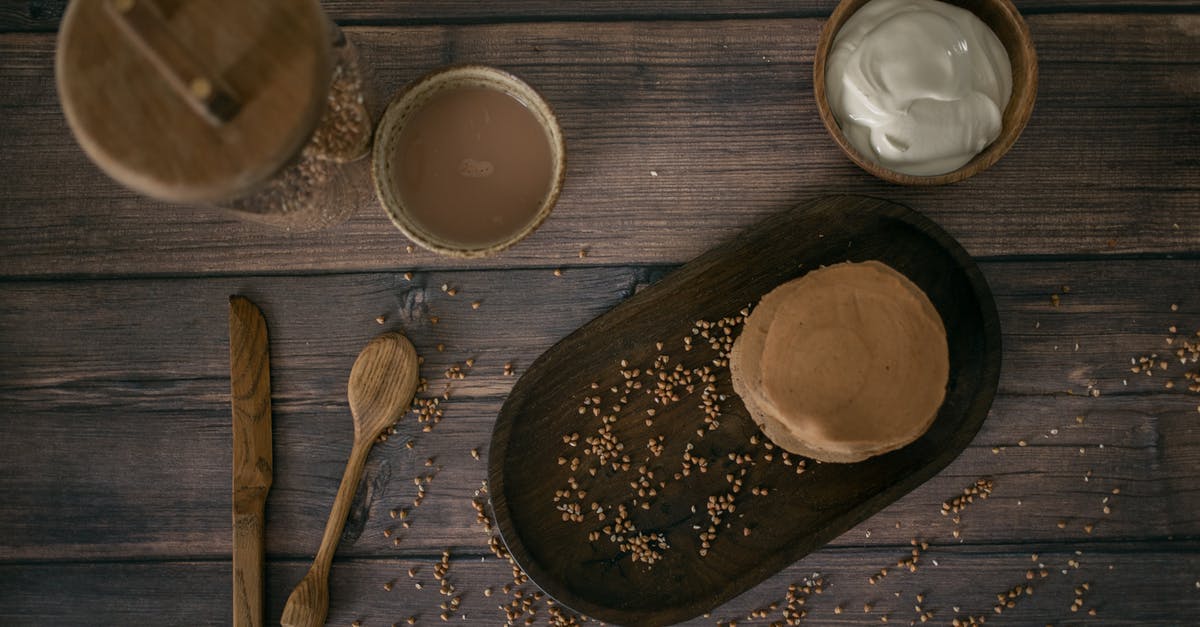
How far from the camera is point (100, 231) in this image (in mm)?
1242

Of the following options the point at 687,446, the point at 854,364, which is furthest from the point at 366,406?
the point at 854,364

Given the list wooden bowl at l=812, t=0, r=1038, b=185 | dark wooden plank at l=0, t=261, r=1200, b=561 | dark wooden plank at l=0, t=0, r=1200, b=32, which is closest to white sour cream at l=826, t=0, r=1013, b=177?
wooden bowl at l=812, t=0, r=1038, b=185

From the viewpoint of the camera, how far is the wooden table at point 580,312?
4.03 feet

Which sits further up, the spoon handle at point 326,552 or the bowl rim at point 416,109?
the bowl rim at point 416,109

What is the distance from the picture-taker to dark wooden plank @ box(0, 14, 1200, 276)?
1227mm

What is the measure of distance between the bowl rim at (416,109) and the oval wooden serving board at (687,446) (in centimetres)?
21

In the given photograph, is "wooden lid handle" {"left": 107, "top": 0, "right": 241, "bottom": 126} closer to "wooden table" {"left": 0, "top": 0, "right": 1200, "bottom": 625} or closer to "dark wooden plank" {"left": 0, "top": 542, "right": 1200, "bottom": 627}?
"wooden table" {"left": 0, "top": 0, "right": 1200, "bottom": 625}

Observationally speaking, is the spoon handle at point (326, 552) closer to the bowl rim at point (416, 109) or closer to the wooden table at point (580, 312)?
the wooden table at point (580, 312)

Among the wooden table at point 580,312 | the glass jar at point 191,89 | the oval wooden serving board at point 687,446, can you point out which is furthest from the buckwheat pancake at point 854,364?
the glass jar at point 191,89

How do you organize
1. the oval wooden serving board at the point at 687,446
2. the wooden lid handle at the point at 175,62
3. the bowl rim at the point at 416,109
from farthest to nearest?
the oval wooden serving board at the point at 687,446, the bowl rim at the point at 416,109, the wooden lid handle at the point at 175,62

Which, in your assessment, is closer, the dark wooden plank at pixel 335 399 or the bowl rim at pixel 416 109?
the bowl rim at pixel 416 109

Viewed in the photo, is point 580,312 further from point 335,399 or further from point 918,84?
point 918,84

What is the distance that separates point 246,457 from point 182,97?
23.7 inches

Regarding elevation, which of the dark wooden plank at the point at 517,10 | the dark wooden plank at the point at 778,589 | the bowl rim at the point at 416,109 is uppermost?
the dark wooden plank at the point at 517,10
